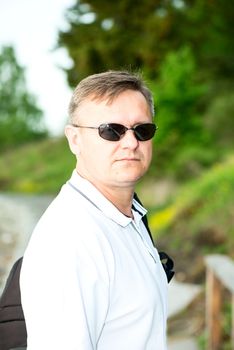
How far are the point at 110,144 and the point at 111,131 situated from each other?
7cm

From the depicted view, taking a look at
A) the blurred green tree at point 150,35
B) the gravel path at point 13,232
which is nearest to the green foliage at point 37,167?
the blurred green tree at point 150,35

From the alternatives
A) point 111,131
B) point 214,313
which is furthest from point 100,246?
point 214,313

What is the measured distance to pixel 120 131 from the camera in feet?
6.59

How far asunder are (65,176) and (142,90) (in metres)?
39.3

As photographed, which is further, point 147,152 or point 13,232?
point 13,232

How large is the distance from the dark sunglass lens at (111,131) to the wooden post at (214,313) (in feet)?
14.8

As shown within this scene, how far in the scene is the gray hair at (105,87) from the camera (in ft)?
6.42

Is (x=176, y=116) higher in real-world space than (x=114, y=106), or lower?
higher

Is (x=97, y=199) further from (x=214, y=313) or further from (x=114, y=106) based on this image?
(x=214, y=313)

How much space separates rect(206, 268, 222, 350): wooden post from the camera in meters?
6.31

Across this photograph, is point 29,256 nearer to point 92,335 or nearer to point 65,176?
point 92,335

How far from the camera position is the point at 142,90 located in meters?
2.06

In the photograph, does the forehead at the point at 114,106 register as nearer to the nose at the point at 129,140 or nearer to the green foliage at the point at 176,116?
the nose at the point at 129,140

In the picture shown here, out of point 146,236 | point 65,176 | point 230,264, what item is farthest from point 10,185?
point 146,236
